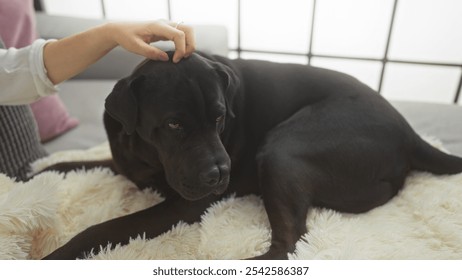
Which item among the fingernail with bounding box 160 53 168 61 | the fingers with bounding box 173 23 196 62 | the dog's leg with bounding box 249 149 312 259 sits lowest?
the dog's leg with bounding box 249 149 312 259

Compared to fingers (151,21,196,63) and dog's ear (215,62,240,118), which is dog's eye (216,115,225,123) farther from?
fingers (151,21,196,63)

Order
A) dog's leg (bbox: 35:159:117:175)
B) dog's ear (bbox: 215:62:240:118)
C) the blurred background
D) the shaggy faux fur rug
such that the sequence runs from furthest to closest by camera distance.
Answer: the blurred background, dog's leg (bbox: 35:159:117:175), dog's ear (bbox: 215:62:240:118), the shaggy faux fur rug

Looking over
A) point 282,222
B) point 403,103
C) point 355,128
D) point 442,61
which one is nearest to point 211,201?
point 282,222

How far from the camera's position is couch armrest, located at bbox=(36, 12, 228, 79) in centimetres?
161

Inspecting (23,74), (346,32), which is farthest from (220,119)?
(346,32)

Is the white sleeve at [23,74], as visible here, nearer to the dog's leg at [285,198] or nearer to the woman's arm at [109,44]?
the woman's arm at [109,44]

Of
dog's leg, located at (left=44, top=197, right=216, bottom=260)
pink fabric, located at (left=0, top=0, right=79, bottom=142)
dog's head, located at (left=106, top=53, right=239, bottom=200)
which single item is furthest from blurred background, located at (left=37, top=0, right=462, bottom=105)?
dog's leg, located at (left=44, top=197, right=216, bottom=260)

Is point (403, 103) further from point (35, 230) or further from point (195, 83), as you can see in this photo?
point (35, 230)

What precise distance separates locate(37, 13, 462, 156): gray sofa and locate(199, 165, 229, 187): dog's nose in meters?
0.69

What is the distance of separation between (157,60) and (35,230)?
0.49 meters

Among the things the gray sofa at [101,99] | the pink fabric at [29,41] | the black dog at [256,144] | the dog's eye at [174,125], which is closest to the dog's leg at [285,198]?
the black dog at [256,144]

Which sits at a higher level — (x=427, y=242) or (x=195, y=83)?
(x=195, y=83)

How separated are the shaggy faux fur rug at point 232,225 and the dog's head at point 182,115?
0.14 m
